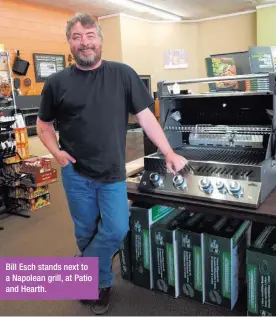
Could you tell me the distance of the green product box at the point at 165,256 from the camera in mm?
1900

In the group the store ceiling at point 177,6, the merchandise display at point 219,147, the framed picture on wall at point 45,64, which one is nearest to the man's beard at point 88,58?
the merchandise display at point 219,147

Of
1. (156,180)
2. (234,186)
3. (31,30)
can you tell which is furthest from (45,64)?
(234,186)

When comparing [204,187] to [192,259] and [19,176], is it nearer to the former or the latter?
[192,259]

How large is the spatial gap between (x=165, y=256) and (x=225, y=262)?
348mm

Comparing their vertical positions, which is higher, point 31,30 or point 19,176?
point 31,30

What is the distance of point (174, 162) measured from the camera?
5.43 ft

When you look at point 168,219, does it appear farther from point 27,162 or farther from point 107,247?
point 27,162

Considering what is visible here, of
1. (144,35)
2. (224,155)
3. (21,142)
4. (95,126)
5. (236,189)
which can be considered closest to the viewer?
(236,189)

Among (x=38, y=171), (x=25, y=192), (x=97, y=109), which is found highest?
(x=97, y=109)

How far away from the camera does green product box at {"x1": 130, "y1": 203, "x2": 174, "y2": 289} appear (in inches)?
77.2

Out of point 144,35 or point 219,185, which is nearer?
point 219,185

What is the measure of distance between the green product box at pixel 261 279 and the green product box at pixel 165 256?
414mm
